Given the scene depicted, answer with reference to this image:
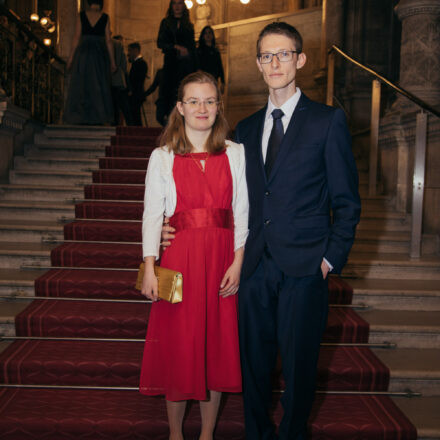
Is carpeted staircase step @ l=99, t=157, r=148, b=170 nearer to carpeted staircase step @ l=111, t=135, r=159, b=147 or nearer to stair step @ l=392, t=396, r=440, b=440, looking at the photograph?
carpeted staircase step @ l=111, t=135, r=159, b=147

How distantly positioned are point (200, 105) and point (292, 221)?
2.00ft

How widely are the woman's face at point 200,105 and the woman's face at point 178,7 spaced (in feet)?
14.1

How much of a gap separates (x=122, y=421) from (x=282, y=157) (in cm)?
158

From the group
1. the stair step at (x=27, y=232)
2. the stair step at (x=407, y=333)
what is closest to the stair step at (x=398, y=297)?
the stair step at (x=407, y=333)

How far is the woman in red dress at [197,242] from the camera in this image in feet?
6.51

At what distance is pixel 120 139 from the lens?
6.24m

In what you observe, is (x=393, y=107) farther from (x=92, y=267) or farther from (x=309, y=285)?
(x=309, y=285)

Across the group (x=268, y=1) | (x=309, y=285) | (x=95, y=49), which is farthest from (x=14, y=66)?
(x=268, y=1)

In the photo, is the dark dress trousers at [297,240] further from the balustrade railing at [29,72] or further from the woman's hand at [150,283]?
the balustrade railing at [29,72]

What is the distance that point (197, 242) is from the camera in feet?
6.60

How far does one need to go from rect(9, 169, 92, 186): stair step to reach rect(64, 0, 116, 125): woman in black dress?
4.82 feet

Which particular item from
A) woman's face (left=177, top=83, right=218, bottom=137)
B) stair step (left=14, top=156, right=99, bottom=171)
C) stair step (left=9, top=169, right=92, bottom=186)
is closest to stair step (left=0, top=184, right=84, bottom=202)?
stair step (left=9, top=169, right=92, bottom=186)

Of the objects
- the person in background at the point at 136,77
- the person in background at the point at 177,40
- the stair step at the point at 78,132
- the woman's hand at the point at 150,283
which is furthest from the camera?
the person in background at the point at 136,77

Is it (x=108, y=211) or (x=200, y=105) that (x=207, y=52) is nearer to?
(x=108, y=211)
